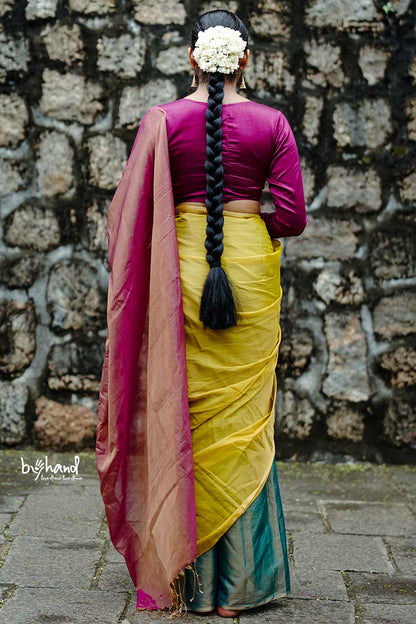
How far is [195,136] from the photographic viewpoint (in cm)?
249

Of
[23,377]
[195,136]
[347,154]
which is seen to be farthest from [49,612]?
[347,154]

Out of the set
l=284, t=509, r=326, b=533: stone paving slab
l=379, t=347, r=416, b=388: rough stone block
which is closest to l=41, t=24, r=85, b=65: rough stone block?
l=379, t=347, r=416, b=388: rough stone block

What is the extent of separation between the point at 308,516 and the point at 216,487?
1145 millimetres

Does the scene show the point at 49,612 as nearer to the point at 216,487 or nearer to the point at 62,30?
the point at 216,487

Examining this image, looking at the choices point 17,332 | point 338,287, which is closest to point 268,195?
point 338,287

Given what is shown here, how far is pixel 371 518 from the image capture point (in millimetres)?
3549

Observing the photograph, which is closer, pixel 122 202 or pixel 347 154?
pixel 122 202

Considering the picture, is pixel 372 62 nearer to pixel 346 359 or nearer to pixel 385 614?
pixel 346 359

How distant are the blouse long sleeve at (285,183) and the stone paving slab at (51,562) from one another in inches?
51.6

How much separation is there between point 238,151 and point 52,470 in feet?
7.20

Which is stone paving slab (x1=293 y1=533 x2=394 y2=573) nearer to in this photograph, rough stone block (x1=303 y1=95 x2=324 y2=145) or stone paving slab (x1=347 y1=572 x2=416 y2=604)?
stone paving slab (x1=347 y1=572 x2=416 y2=604)

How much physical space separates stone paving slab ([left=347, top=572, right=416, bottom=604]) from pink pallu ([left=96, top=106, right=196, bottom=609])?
2.15 ft

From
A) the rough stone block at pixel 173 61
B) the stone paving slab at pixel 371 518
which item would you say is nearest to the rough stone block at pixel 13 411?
the stone paving slab at pixel 371 518

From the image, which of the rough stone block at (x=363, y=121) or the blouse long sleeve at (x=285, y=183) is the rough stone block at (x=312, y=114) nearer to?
the rough stone block at (x=363, y=121)
